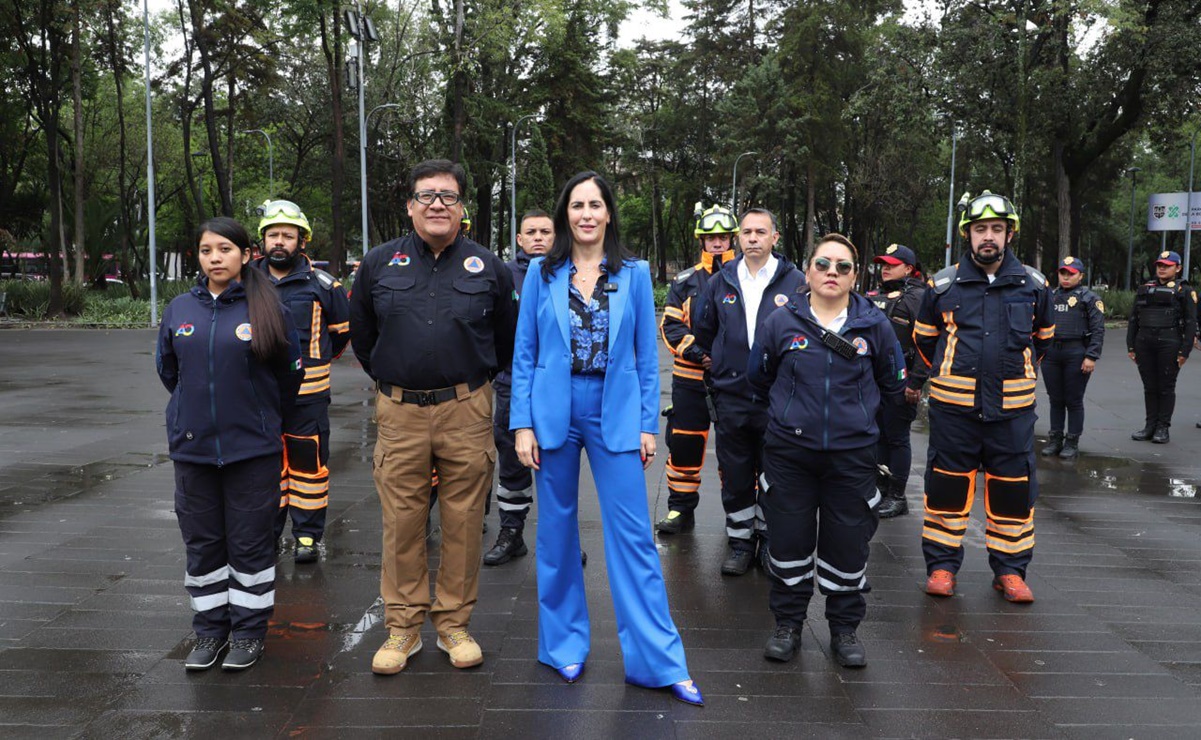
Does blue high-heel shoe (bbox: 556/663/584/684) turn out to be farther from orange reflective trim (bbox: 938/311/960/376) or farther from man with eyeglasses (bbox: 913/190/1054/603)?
orange reflective trim (bbox: 938/311/960/376)

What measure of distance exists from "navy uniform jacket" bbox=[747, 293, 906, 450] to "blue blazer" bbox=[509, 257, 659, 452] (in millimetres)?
726

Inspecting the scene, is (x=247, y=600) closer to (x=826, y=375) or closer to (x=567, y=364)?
(x=567, y=364)

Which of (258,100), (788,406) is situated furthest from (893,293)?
(258,100)

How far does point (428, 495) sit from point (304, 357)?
198 cm

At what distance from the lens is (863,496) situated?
432cm

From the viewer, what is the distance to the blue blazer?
155 inches

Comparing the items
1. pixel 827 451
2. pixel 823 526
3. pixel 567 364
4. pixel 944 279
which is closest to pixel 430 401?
pixel 567 364

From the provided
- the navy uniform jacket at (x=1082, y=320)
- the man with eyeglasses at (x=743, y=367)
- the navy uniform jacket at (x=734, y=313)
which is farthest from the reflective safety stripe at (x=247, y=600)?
the navy uniform jacket at (x=1082, y=320)

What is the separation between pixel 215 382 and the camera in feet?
13.8

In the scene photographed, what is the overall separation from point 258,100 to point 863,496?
133 feet

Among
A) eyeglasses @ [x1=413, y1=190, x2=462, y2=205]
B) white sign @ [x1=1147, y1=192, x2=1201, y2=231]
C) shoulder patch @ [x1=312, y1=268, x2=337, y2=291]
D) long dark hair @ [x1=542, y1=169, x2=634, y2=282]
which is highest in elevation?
white sign @ [x1=1147, y1=192, x2=1201, y2=231]

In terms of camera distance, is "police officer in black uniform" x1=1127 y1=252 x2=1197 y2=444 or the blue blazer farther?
"police officer in black uniform" x1=1127 y1=252 x2=1197 y2=444

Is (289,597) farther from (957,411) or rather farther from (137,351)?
(137,351)

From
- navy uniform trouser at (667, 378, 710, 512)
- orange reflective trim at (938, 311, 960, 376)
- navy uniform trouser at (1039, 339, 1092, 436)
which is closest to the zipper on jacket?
navy uniform trouser at (667, 378, 710, 512)
